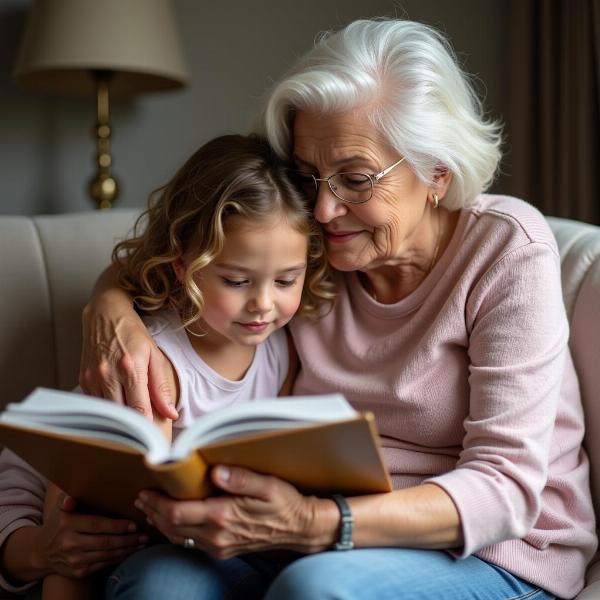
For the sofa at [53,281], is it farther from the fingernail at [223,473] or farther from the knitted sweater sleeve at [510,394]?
the fingernail at [223,473]

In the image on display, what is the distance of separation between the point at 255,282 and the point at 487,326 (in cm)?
40

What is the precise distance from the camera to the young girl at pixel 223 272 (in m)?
1.57

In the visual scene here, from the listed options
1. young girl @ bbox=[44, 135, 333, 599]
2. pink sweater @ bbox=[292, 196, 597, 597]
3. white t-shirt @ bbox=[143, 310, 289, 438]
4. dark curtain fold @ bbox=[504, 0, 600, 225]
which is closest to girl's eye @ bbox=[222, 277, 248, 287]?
young girl @ bbox=[44, 135, 333, 599]

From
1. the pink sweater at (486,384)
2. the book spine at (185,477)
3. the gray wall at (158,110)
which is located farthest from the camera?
the gray wall at (158,110)

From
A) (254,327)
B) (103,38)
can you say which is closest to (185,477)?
(254,327)

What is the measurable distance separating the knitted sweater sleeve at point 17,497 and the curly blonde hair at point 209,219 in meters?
0.40

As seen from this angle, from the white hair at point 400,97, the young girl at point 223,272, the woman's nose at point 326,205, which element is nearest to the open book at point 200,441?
the young girl at point 223,272

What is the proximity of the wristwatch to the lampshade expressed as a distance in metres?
2.00

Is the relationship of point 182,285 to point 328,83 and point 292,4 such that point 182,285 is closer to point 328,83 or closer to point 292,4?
point 328,83

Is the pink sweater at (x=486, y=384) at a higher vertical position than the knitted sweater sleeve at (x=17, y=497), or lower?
higher

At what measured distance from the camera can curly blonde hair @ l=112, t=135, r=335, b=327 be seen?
5.17ft

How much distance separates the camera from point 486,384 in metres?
1.47

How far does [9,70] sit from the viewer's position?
3.46m

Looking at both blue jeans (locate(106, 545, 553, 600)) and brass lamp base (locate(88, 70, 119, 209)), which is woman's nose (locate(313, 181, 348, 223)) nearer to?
blue jeans (locate(106, 545, 553, 600))
